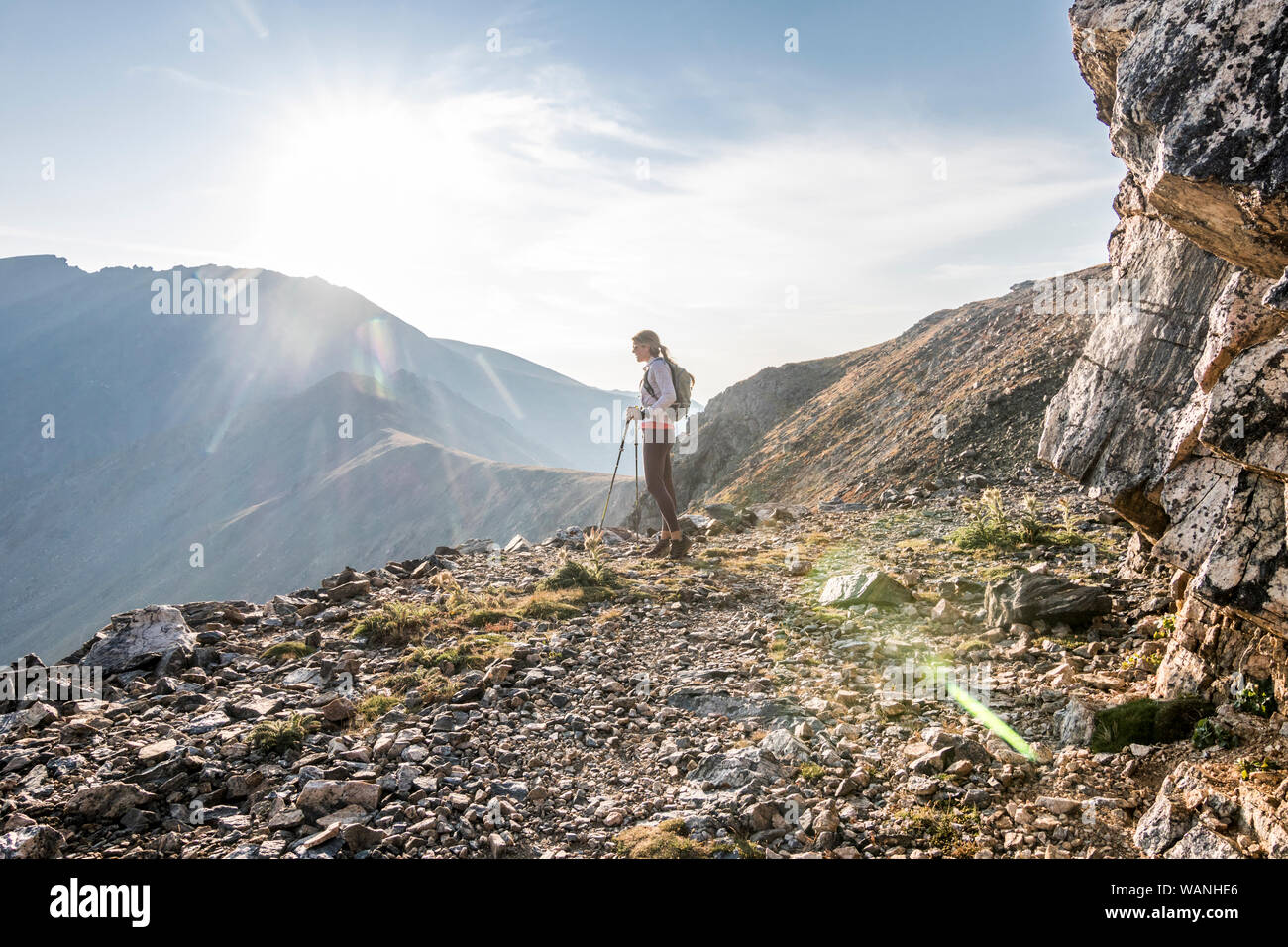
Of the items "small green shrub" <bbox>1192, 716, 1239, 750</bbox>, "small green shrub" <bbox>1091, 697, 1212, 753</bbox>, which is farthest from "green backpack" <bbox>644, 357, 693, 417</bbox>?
"small green shrub" <bbox>1192, 716, 1239, 750</bbox>

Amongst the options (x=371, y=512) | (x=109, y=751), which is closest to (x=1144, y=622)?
(x=109, y=751)

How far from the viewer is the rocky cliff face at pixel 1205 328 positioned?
3922 millimetres

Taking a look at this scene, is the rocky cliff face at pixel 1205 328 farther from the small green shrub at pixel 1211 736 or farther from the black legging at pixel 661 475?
the black legging at pixel 661 475

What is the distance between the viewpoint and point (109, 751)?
17.8ft

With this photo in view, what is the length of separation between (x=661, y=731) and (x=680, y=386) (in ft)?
23.8

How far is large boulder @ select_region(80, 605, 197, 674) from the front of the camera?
7.30 m

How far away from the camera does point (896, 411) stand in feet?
84.3

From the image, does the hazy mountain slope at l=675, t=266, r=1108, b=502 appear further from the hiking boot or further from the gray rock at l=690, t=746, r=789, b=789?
the gray rock at l=690, t=746, r=789, b=789

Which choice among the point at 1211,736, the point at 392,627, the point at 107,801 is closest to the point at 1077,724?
the point at 1211,736

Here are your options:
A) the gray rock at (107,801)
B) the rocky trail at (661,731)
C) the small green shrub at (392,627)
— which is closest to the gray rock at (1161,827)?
the rocky trail at (661,731)

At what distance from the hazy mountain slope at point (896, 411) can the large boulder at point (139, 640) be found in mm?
14922

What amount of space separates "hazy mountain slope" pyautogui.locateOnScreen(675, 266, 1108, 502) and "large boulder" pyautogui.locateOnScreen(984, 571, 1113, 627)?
9.12m
